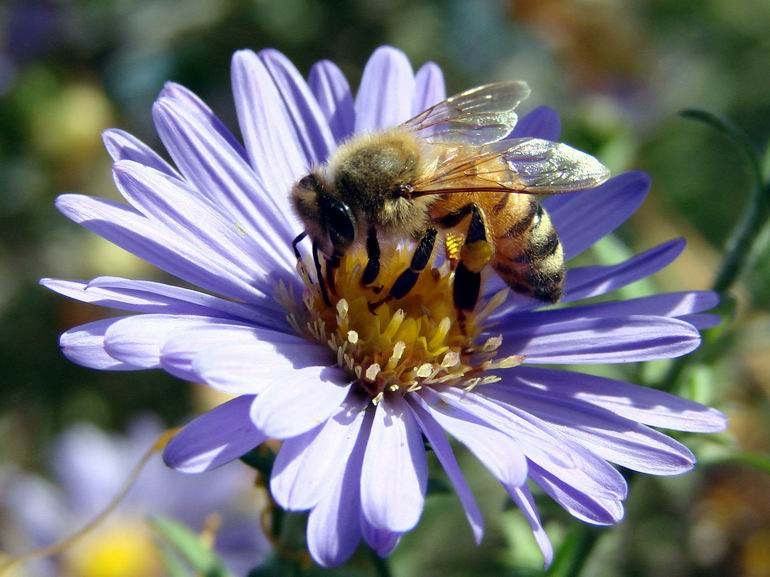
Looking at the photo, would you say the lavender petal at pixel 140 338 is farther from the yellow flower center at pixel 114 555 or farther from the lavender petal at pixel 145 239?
the yellow flower center at pixel 114 555

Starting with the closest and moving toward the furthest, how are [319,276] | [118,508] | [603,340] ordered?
[603,340] < [319,276] < [118,508]

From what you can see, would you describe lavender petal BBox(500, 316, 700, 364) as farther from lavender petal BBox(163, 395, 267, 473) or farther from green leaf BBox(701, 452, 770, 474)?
lavender petal BBox(163, 395, 267, 473)

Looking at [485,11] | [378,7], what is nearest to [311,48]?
[378,7]

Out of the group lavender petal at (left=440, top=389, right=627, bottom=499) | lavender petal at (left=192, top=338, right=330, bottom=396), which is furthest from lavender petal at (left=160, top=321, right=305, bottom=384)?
lavender petal at (left=440, top=389, right=627, bottom=499)

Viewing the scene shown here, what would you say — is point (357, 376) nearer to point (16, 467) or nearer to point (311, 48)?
point (16, 467)

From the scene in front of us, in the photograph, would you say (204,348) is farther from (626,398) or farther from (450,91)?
(450,91)

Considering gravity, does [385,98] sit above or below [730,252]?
above

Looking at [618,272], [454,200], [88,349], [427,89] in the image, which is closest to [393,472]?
[88,349]
